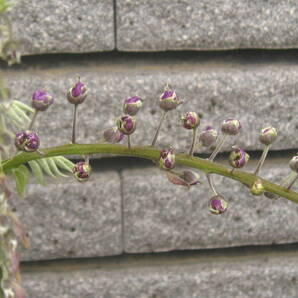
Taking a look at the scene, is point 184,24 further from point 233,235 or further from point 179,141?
point 233,235

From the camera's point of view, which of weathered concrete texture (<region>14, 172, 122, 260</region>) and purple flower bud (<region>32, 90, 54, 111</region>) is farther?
weathered concrete texture (<region>14, 172, 122, 260</region>)

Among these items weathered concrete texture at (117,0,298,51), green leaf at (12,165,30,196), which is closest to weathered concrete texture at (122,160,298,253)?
weathered concrete texture at (117,0,298,51)

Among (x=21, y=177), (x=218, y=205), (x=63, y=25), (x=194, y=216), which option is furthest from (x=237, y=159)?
(x=194, y=216)

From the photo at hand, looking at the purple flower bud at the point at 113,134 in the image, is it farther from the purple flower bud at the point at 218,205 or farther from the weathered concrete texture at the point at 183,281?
the weathered concrete texture at the point at 183,281

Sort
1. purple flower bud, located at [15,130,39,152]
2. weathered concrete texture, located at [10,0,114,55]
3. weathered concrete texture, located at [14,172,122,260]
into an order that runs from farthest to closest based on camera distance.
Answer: weathered concrete texture, located at [14,172,122,260], weathered concrete texture, located at [10,0,114,55], purple flower bud, located at [15,130,39,152]

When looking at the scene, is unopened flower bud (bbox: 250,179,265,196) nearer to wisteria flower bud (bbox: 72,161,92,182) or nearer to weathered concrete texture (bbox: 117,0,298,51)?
wisteria flower bud (bbox: 72,161,92,182)

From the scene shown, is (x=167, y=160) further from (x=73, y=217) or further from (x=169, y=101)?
(x=73, y=217)
